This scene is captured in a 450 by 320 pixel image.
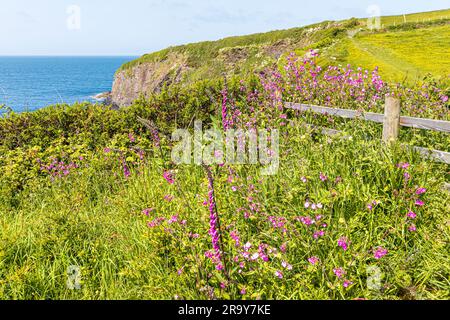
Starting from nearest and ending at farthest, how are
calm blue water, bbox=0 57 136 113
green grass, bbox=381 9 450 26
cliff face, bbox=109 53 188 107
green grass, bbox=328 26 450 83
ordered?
calm blue water, bbox=0 57 136 113 → green grass, bbox=328 26 450 83 → green grass, bbox=381 9 450 26 → cliff face, bbox=109 53 188 107

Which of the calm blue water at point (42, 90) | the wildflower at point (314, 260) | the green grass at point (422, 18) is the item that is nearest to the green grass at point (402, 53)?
the green grass at point (422, 18)

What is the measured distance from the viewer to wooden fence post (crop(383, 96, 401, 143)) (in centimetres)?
535

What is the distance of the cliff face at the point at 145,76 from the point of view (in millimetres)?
42812

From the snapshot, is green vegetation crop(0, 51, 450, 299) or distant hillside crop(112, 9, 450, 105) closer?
green vegetation crop(0, 51, 450, 299)

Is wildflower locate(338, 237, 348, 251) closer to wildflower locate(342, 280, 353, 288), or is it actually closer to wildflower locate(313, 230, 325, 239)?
wildflower locate(313, 230, 325, 239)

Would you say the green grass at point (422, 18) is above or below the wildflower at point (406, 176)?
above

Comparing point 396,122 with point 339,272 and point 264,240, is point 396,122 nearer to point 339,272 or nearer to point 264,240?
point 264,240

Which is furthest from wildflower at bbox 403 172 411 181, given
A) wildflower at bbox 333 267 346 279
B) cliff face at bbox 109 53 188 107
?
cliff face at bbox 109 53 188 107

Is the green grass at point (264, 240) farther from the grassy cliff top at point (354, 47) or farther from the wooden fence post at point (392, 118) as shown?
the grassy cliff top at point (354, 47)

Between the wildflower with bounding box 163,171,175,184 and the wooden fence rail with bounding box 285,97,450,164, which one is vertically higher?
the wooden fence rail with bounding box 285,97,450,164

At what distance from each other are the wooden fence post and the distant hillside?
4186 mm

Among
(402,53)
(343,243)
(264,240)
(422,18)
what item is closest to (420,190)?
(343,243)

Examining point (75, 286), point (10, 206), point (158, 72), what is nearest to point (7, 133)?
point (10, 206)

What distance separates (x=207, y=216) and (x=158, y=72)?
1796 inches
